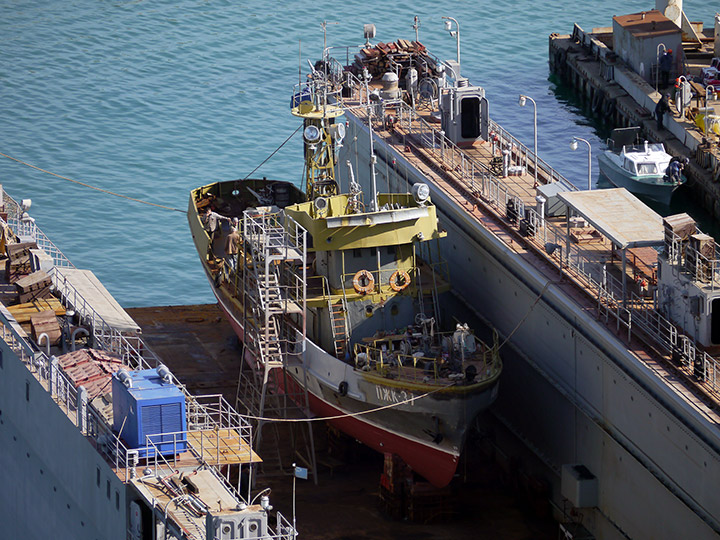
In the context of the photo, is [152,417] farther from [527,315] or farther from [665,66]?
[665,66]

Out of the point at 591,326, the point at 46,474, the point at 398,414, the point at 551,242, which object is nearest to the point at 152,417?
Result: the point at 46,474

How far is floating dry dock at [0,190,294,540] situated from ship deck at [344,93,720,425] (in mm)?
9853

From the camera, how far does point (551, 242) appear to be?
43406mm

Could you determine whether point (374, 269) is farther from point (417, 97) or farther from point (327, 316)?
point (417, 97)

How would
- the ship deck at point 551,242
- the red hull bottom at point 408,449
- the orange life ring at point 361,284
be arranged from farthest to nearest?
the orange life ring at point 361,284 → the red hull bottom at point 408,449 → the ship deck at point 551,242

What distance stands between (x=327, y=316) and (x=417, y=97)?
17.4 meters

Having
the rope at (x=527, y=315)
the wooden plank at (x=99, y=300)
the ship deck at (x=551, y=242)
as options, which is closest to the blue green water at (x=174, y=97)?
the ship deck at (x=551, y=242)

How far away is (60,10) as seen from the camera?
94.2 metres

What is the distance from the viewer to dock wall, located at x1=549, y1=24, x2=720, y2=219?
66.2 metres

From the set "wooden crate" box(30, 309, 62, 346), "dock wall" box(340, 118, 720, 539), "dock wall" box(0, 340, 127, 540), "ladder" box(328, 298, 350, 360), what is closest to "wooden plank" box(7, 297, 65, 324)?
"wooden crate" box(30, 309, 62, 346)

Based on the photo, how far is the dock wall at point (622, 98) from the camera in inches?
2606

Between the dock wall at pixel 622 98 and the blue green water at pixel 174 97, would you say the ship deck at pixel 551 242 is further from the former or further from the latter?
the dock wall at pixel 622 98

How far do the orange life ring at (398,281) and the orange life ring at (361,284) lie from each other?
61 centimetres

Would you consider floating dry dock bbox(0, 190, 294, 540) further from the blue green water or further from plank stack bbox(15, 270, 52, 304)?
the blue green water
